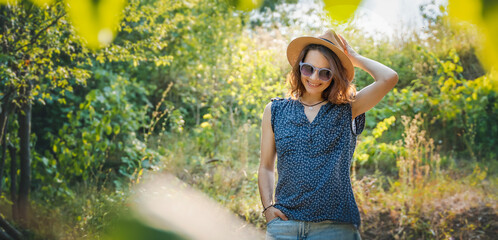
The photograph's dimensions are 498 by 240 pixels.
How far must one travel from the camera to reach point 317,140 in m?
1.63

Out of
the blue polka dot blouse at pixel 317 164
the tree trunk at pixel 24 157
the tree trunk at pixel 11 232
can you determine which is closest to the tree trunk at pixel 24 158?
the tree trunk at pixel 24 157

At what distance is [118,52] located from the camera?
3686mm

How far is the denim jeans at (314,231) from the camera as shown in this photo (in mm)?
1539

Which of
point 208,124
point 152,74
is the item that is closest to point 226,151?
point 208,124

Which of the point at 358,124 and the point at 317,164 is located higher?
the point at 358,124

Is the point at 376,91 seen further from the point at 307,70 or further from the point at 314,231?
the point at 314,231

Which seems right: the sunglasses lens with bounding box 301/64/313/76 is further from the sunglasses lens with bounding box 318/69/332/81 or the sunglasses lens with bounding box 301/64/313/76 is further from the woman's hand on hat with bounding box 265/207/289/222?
the woman's hand on hat with bounding box 265/207/289/222

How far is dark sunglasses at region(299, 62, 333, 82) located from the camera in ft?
5.46

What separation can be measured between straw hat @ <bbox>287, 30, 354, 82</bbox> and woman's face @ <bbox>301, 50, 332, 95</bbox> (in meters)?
0.05

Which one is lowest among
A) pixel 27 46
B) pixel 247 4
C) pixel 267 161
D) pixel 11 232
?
pixel 11 232

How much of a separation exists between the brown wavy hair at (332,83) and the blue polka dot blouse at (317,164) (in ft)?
0.11

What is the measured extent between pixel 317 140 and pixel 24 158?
2.67m

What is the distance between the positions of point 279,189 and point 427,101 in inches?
140

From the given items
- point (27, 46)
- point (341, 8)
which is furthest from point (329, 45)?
point (27, 46)
